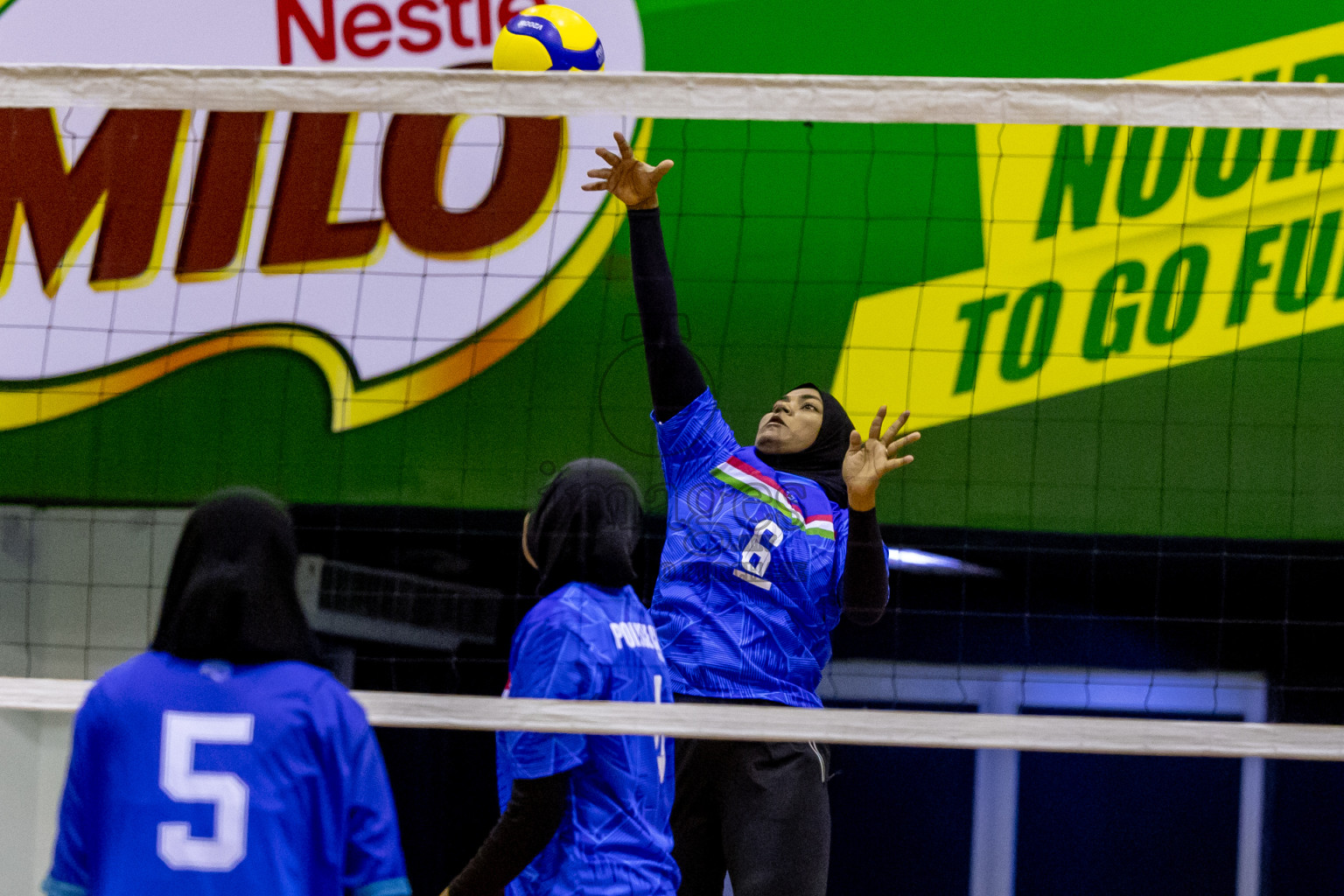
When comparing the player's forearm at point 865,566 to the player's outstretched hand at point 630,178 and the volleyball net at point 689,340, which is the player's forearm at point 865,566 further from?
the volleyball net at point 689,340

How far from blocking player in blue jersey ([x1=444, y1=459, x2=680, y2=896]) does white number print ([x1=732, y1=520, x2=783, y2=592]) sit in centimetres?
69

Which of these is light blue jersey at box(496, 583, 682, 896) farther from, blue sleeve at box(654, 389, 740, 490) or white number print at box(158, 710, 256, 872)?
blue sleeve at box(654, 389, 740, 490)

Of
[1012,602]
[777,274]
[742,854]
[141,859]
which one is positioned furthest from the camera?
[1012,602]

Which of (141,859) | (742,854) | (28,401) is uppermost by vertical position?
(28,401)

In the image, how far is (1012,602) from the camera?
18.1 ft

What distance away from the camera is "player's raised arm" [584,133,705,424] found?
11.1ft

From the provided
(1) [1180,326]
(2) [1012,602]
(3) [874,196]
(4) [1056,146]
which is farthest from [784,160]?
(2) [1012,602]

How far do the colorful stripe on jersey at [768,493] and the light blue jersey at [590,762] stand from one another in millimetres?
850

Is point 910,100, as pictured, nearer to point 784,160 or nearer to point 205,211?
point 784,160

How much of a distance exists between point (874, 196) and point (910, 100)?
1.66 m

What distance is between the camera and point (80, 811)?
2215mm

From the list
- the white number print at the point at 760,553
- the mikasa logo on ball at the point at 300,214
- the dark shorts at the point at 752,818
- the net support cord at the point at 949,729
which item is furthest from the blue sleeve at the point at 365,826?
the mikasa logo on ball at the point at 300,214

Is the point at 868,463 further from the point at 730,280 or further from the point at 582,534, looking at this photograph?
the point at 730,280

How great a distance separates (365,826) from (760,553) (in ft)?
4.85
